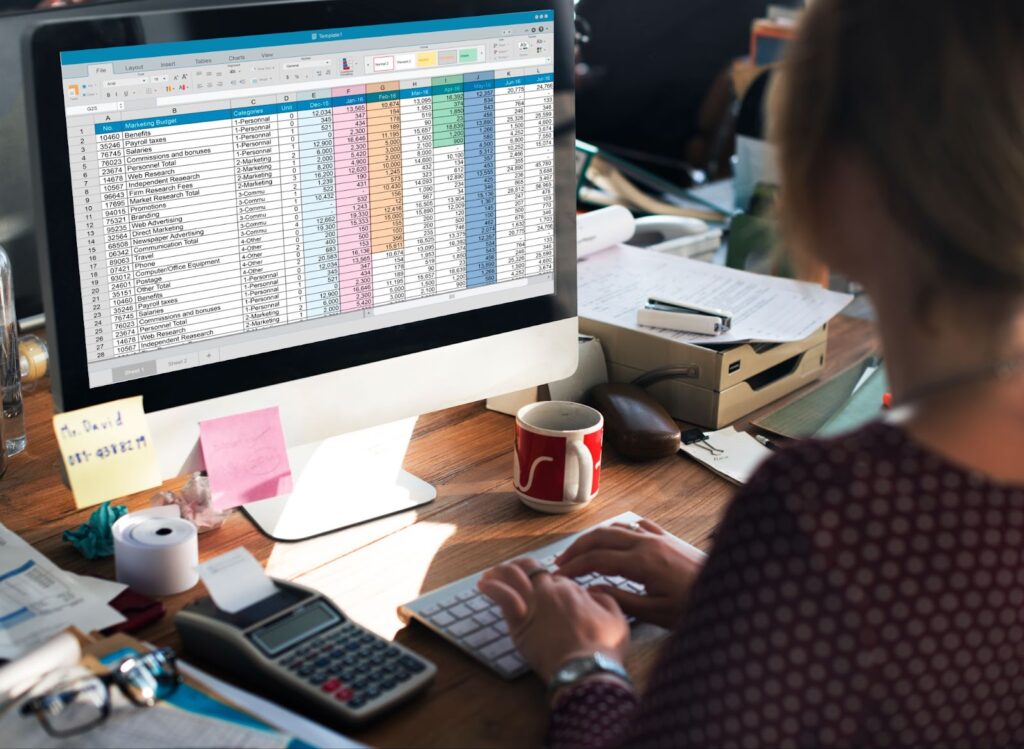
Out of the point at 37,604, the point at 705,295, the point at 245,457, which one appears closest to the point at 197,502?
the point at 245,457

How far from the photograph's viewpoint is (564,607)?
100cm

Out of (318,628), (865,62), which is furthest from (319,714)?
(865,62)

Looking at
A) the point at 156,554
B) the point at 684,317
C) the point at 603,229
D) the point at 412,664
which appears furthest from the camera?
the point at 603,229

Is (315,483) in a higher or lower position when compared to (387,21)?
lower

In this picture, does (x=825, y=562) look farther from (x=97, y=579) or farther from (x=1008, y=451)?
(x=97, y=579)

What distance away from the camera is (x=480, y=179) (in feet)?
4.04

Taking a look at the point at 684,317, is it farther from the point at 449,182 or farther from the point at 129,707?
the point at 129,707

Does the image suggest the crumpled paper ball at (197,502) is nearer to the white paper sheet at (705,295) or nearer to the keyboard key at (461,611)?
the keyboard key at (461,611)

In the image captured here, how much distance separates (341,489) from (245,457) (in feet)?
0.48

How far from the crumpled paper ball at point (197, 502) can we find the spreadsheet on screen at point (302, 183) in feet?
0.52

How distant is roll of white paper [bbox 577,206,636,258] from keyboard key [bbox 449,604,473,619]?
759 millimetres

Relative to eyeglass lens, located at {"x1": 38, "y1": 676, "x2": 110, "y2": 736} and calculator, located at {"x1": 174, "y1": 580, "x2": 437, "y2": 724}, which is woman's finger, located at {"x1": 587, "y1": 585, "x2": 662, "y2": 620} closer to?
calculator, located at {"x1": 174, "y1": 580, "x2": 437, "y2": 724}

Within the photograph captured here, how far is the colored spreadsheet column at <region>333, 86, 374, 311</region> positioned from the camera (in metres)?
1.12

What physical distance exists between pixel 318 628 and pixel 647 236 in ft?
3.56
